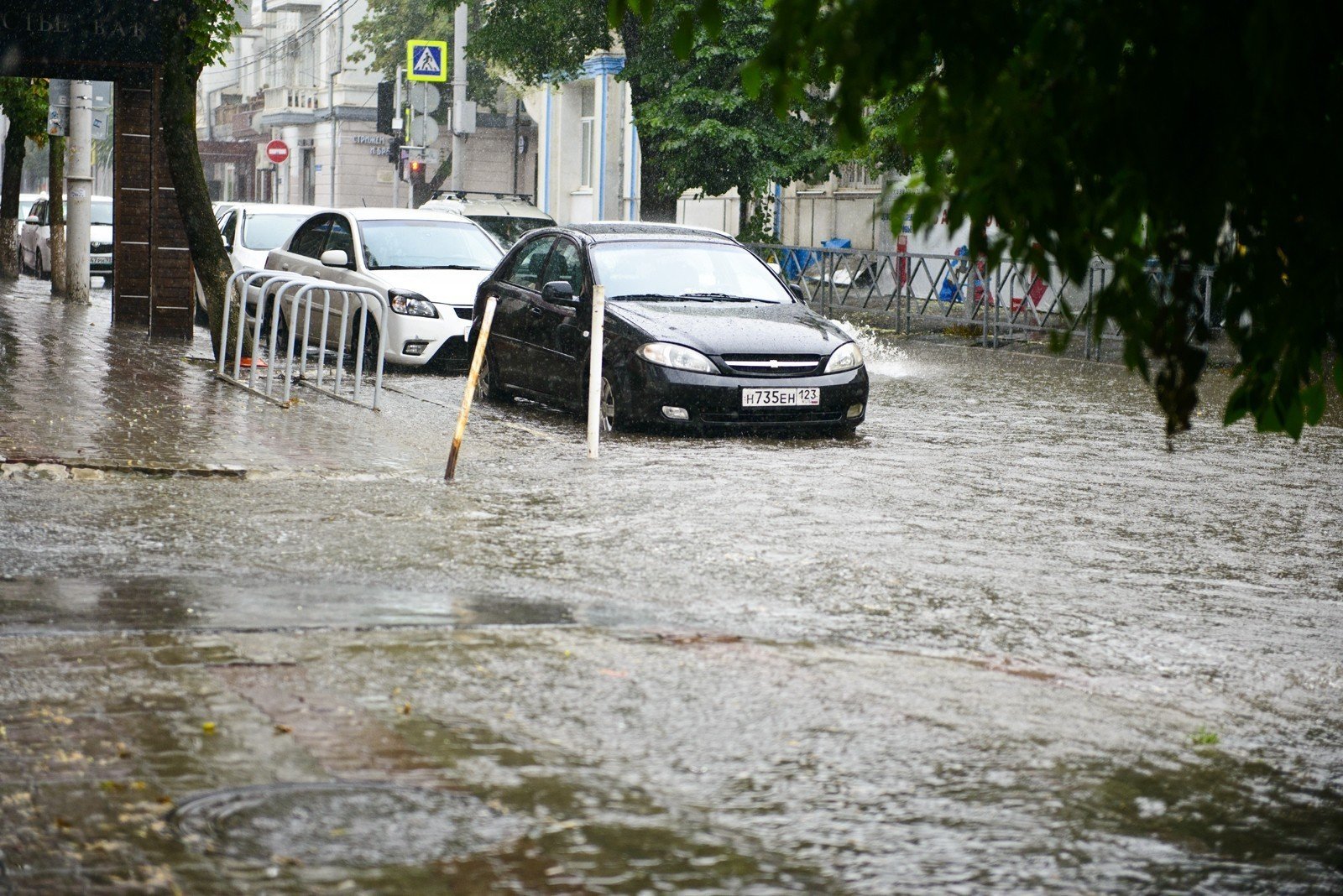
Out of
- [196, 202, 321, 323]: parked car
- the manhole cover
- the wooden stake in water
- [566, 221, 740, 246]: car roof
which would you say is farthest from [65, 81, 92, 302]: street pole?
the manhole cover

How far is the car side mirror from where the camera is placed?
14.2 meters

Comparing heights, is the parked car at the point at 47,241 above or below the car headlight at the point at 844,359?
above

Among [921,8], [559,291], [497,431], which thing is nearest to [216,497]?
[497,431]

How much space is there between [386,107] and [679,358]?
108 feet

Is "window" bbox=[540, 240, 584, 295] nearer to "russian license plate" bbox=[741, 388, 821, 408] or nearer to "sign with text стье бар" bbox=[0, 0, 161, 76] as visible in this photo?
"russian license plate" bbox=[741, 388, 821, 408]

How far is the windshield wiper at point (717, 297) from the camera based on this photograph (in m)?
14.5

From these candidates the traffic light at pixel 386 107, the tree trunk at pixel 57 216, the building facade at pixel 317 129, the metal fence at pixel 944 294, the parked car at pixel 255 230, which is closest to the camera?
the parked car at pixel 255 230

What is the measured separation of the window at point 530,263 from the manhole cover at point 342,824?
35.2 ft

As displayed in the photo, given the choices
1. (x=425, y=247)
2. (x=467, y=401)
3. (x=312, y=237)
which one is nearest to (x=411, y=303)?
(x=425, y=247)

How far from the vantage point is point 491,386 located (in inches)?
618

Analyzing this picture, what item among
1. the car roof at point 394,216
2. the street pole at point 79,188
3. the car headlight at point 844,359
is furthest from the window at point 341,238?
the street pole at point 79,188

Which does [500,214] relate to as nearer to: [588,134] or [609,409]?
[609,409]

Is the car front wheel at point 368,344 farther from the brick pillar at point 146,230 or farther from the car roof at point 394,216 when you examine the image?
the brick pillar at point 146,230

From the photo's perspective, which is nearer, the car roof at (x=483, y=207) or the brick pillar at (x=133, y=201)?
the brick pillar at (x=133, y=201)
